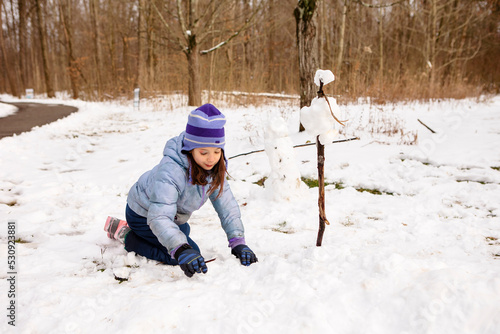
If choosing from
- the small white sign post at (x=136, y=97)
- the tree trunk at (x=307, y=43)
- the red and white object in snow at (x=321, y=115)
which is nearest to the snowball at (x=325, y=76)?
the red and white object in snow at (x=321, y=115)

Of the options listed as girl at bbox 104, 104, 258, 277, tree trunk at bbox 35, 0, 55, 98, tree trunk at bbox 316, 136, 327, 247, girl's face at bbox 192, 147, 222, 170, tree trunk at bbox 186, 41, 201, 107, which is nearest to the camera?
tree trunk at bbox 316, 136, 327, 247

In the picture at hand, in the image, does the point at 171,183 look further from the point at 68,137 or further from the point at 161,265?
the point at 68,137

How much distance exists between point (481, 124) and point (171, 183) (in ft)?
22.3

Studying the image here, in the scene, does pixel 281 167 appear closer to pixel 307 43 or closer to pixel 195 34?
pixel 307 43

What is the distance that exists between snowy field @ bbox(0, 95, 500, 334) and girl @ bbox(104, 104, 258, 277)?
0.11 metres

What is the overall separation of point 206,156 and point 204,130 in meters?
0.16

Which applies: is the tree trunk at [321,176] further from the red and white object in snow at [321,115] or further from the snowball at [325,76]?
the snowball at [325,76]

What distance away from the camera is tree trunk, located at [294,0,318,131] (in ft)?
16.1

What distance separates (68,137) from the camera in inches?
291

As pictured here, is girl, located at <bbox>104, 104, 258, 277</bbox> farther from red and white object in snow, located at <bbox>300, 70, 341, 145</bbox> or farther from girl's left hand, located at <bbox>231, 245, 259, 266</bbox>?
red and white object in snow, located at <bbox>300, 70, 341, 145</bbox>

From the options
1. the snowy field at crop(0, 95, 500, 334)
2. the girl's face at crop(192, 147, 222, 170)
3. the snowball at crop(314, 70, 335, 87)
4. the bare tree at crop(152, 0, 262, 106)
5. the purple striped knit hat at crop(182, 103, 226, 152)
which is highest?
the bare tree at crop(152, 0, 262, 106)

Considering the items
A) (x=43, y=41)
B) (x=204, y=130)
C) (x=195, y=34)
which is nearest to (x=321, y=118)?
(x=204, y=130)

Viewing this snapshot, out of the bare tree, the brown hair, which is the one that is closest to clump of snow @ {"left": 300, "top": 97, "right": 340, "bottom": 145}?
the brown hair

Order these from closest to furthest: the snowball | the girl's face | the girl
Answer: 1. the snowball
2. the girl
3. the girl's face
